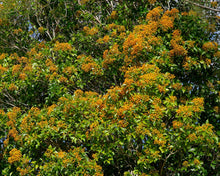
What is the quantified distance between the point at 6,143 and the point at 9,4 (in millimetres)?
4749

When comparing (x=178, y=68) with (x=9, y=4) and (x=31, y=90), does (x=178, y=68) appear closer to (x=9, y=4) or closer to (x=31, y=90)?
(x=31, y=90)

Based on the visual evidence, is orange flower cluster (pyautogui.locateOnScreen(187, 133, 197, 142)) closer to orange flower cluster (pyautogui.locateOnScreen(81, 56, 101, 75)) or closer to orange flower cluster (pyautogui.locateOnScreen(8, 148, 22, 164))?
orange flower cluster (pyautogui.locateOnScreen(81, 56, 101, 75))

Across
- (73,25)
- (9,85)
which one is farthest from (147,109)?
(73,25)

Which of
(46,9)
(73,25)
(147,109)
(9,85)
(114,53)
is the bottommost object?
(147,109)

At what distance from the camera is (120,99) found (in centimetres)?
570

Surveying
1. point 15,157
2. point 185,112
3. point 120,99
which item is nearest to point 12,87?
point 15,157

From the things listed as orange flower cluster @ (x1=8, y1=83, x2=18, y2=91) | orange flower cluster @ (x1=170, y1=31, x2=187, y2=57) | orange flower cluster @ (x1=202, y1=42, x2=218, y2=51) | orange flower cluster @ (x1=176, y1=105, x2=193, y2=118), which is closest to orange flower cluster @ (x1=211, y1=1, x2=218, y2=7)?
orange flower cluster @ (x1=202, y1=42, x2=218, y2=51)

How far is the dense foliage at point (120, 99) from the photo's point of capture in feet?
17.3

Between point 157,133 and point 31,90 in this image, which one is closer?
point 157,133

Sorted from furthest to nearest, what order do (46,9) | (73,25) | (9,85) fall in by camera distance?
(46,9), (73,25), (9,85)

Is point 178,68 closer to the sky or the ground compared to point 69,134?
closer to the sky

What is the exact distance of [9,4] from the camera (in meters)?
9.44

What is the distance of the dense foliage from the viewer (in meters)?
5.28

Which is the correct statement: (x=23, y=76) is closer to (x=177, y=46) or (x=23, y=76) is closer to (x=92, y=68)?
(x=92, y=68)
